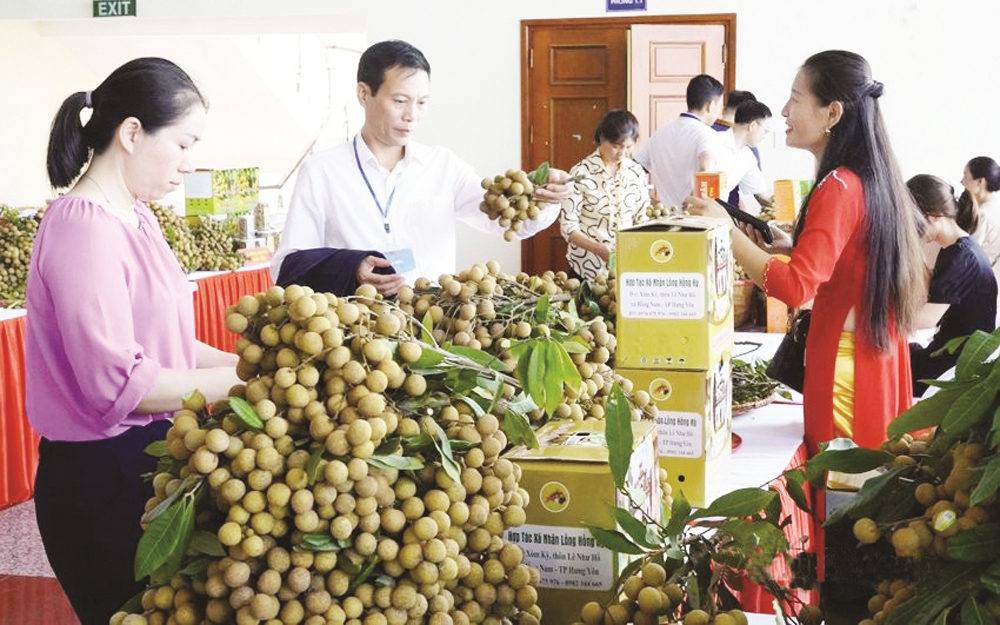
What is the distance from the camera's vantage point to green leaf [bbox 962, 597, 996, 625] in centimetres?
90

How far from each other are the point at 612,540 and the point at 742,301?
4070mm

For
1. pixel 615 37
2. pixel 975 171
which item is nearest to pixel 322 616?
pixel 975 171

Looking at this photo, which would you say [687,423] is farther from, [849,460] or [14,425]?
[14,425]

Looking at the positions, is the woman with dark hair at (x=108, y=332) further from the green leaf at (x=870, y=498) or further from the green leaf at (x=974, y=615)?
the green leaf at (x=974, y=615)

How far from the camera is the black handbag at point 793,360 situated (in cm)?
266

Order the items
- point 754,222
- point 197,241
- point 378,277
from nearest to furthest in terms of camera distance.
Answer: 1. point 378,277
2. point 754,222
3. point 197,241

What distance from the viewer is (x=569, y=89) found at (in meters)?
7.57

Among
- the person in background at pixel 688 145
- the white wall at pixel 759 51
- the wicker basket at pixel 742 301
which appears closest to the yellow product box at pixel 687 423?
the wicker basket at pixel 742 301

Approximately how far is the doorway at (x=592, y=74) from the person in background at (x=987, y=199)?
183cm

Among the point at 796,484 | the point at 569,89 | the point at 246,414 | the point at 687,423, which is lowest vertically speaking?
the point at 687,423

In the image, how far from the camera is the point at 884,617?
3.29 feet

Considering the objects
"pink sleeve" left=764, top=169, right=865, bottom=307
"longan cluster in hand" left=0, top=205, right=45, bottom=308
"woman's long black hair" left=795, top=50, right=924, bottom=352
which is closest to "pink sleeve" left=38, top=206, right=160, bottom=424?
"pink sleeve" left=764, top=169, right=865, bottom=307

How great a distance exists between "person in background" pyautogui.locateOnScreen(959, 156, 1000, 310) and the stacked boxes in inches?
167

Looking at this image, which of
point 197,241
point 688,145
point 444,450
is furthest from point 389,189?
point 688,145
